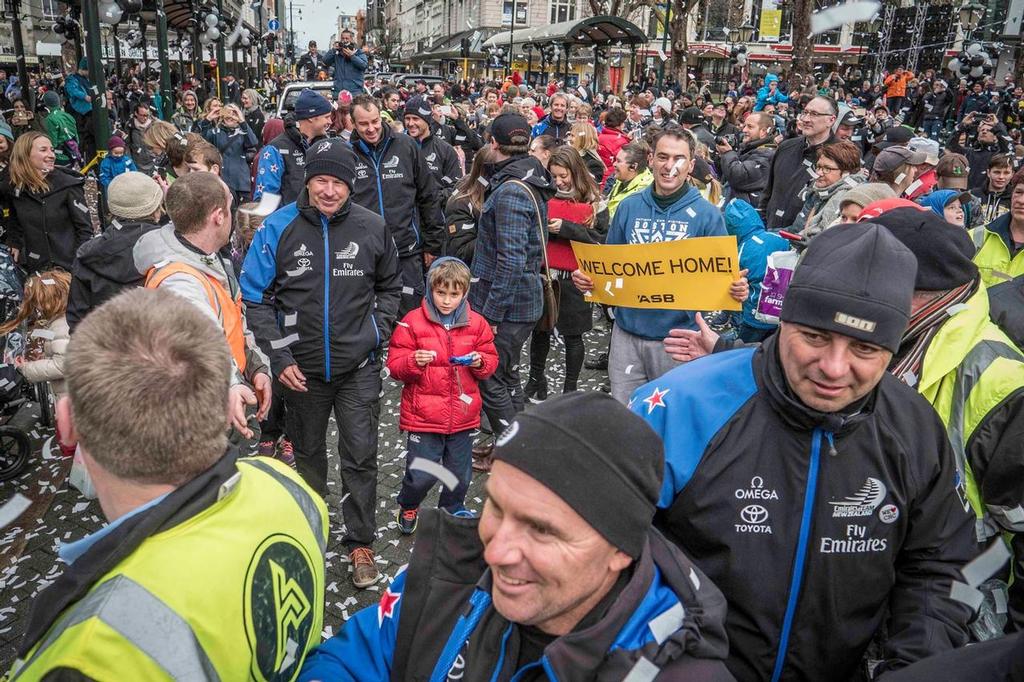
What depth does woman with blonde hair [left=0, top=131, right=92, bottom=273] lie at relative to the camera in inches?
283

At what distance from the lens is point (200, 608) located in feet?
5.03

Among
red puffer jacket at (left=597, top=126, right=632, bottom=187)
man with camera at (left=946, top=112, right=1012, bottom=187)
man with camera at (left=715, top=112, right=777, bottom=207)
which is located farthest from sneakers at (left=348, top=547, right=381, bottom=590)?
man with camera at (left=946, top=112, right=1012, bottom=187)

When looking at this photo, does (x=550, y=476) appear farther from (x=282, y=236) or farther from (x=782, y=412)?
(x=282, y=236)

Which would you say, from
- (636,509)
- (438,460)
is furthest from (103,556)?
(438,460)

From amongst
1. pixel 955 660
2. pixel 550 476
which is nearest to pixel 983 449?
pixel 955 660

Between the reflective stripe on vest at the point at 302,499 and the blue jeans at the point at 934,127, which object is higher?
the blue jeans at the point at 934,127

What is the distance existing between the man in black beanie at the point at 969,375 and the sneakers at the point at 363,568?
3192 mm

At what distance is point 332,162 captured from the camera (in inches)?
173

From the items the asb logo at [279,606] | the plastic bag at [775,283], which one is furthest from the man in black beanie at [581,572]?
the plastic bag at [775,283]

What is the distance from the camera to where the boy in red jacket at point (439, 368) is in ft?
15.9

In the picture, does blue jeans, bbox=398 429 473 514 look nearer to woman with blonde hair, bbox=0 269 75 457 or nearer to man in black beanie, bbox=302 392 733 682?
woman with blonde hair, bbox=0 269 75 457

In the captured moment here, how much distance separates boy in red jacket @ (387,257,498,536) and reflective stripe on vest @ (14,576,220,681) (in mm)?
3305

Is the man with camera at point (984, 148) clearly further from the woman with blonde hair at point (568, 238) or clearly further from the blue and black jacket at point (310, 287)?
the blue and black jacket at point (310, 287)

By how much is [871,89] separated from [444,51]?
1602 inches
